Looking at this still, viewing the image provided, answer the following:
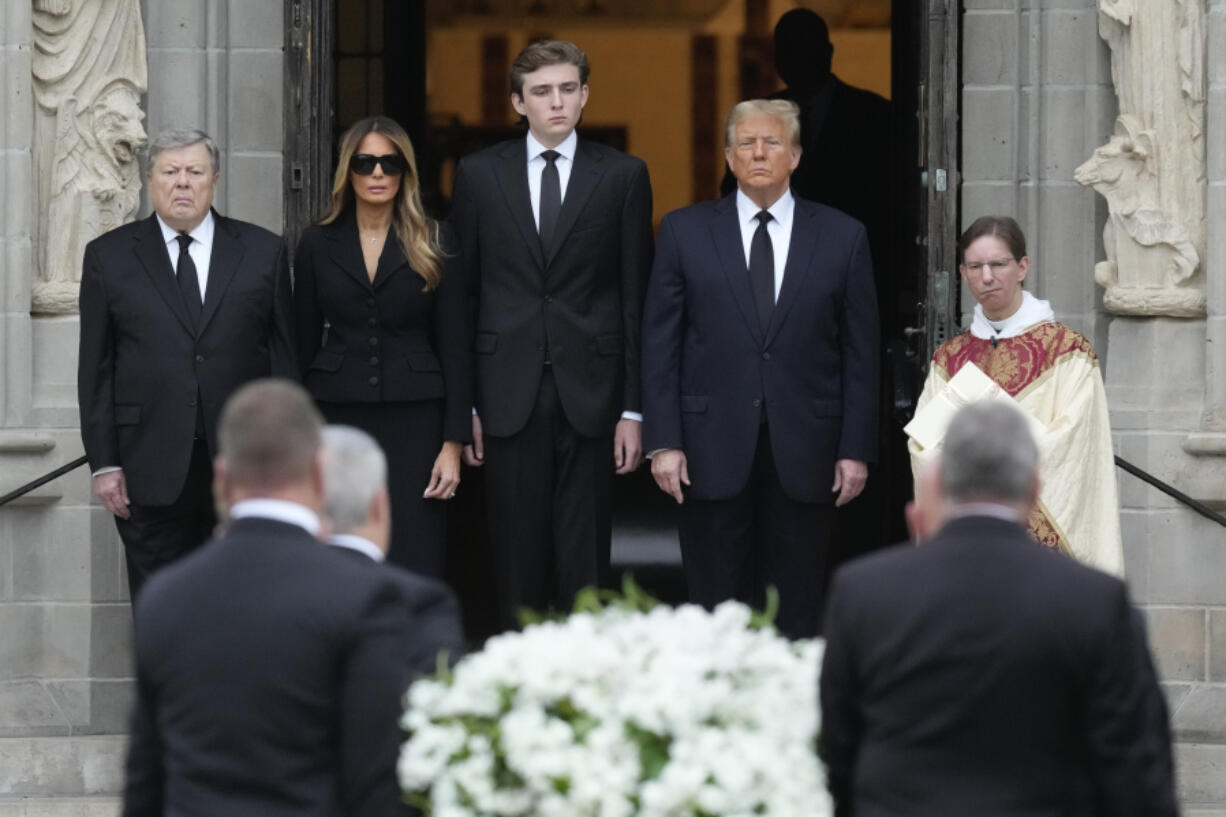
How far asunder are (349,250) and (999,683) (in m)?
3.58

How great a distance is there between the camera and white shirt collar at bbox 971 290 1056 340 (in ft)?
20.5

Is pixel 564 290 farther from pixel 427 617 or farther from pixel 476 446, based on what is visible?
pixel 427 617

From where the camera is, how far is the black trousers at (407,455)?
662cm

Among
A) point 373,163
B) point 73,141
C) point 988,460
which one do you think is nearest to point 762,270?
point 373,163

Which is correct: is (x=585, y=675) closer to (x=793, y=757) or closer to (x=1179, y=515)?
(x=793, y=757)

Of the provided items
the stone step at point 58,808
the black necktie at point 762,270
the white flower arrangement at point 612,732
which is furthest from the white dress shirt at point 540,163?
the white flower arrangement at point 612,732

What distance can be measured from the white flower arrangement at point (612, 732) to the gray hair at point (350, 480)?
318mm

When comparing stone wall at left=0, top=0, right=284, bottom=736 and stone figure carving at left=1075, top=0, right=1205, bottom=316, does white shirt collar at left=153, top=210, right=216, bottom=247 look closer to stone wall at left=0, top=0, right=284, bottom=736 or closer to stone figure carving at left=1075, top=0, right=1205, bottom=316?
stone wall at left=0, top=0, right=284, bottom=736

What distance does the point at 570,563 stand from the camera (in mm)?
6684

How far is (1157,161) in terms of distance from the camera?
7.38 meters

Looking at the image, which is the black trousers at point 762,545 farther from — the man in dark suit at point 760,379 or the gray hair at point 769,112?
the gray hair at point 769,112

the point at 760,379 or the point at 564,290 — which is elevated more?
the point at 564,290

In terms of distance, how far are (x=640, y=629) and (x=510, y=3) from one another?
11.8 metres

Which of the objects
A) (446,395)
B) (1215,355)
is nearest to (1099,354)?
(1215,355)
